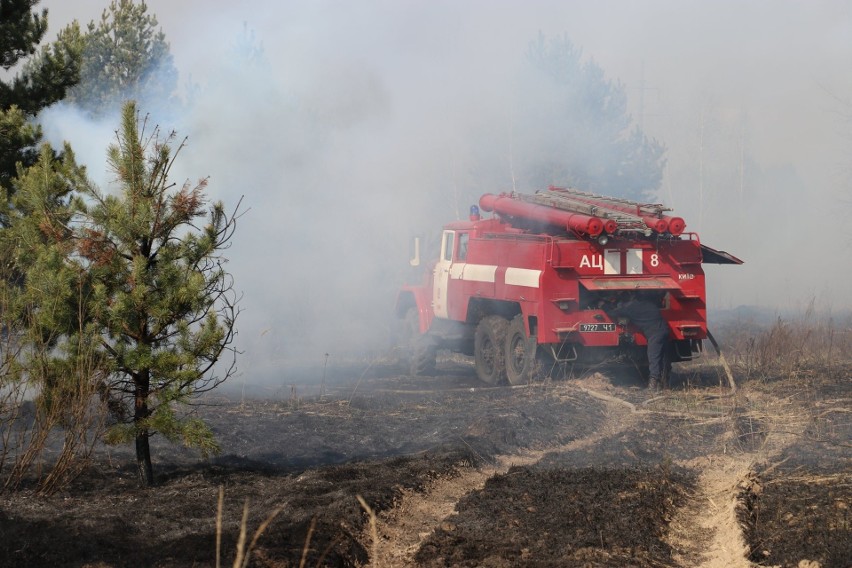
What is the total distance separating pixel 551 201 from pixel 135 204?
9.25 metres

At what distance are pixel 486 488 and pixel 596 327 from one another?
694 cm

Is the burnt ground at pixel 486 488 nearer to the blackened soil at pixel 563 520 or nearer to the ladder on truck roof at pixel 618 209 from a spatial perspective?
the blackened soil at pixel 563 520

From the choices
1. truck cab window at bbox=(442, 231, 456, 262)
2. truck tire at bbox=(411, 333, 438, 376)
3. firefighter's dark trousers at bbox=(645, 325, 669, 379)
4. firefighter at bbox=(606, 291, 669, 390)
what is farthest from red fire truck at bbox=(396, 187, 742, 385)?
truck tire at bbox=(411, 333, 438, 376)

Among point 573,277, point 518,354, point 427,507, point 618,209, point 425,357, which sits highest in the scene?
point 618,209

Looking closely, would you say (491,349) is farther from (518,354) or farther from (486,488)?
(486,488)

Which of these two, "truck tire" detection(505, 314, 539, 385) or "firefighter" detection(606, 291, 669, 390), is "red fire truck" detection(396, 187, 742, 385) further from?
"firefighter" detection(606, 291, 669, 390)

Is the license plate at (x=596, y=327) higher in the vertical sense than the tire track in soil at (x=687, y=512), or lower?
higher

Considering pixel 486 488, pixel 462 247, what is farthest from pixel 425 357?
pixel 486 488

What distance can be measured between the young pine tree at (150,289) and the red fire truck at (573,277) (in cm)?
749

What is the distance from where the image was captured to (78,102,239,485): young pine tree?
804 cm

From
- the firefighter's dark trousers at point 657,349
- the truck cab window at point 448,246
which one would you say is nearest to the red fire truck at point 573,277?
the firefighter's dark trousers at point 657,349

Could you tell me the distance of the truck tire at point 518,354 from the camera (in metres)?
15.9

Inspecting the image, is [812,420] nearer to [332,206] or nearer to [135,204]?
[135,204]

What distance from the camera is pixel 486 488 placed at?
8.51 meters
